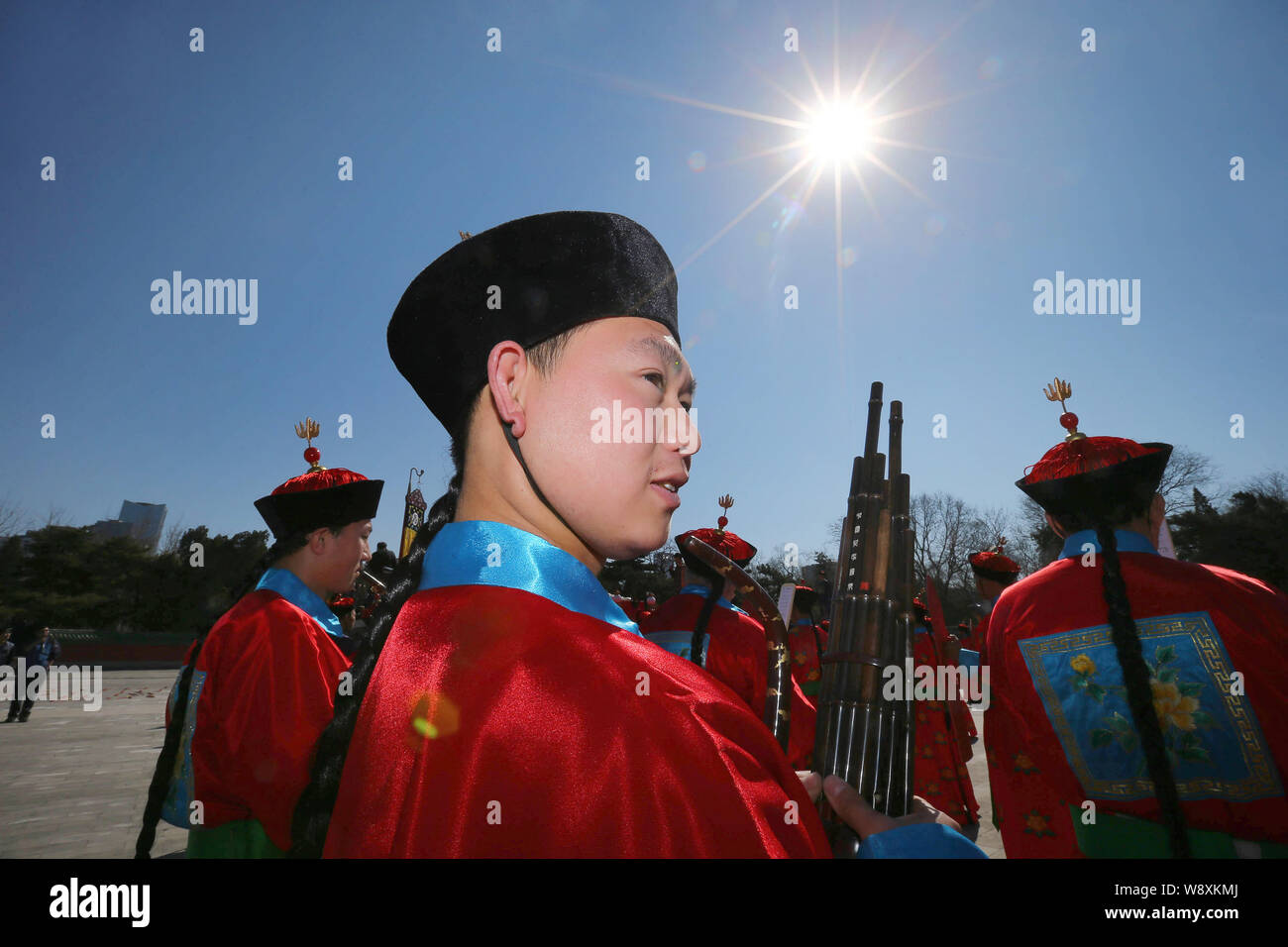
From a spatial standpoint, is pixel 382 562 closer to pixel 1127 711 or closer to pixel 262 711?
pixel 262 711

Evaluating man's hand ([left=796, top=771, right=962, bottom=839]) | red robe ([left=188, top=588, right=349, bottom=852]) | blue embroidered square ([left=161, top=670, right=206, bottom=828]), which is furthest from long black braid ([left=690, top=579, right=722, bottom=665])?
man's hand ([left=796, top=771, right=962, bottom=839])

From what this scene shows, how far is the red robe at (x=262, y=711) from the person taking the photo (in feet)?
8.65

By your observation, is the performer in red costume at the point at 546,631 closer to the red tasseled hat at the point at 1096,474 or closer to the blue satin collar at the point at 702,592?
the red tasseled hat at the point at 1096,474

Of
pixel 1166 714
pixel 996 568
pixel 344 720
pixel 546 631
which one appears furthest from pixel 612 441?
pixel 996 568

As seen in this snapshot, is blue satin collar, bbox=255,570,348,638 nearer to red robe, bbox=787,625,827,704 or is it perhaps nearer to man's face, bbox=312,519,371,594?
man's face, bbox=312,519,371,594

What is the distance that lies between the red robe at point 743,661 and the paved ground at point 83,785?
176 centimetres

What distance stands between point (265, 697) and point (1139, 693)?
3734mm

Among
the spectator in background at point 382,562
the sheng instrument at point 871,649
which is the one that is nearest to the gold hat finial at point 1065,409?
the sheng instrument at point 871,649

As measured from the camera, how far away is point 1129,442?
3.08 meters

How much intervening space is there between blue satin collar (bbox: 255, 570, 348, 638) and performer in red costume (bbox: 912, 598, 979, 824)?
5.62 metres

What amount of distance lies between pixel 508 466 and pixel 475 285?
0.44m

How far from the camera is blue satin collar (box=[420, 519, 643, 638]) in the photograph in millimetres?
1069
